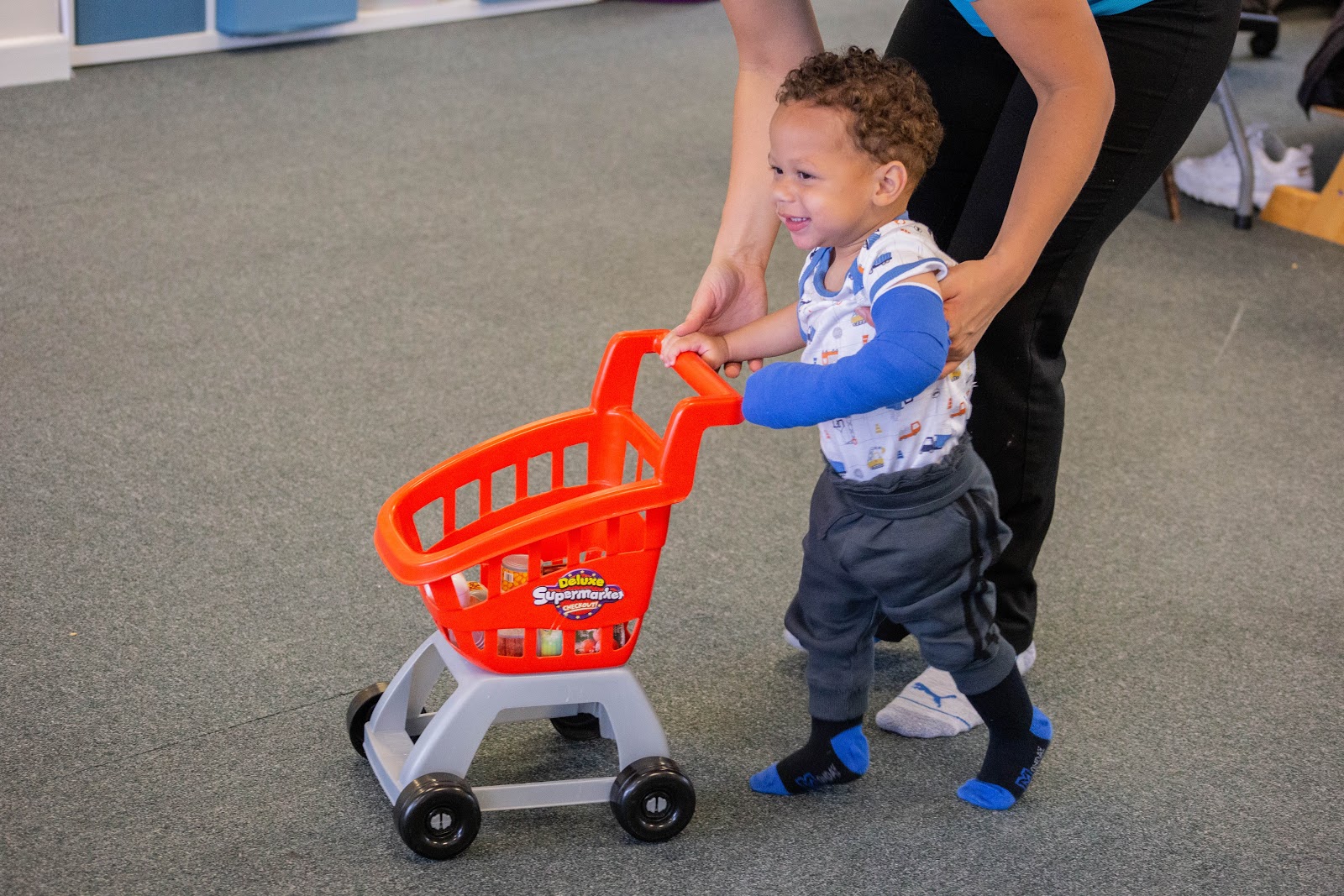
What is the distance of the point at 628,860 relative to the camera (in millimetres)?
1312

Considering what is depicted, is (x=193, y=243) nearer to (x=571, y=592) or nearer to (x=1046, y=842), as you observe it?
(x=571, y=592)

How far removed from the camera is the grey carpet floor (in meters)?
1.35

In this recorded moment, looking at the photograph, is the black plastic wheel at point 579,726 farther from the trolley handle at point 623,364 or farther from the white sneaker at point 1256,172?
the white sneaker at point 1256,172

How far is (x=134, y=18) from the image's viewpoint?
3.61 m

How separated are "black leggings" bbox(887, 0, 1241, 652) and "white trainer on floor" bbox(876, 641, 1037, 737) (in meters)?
0.10

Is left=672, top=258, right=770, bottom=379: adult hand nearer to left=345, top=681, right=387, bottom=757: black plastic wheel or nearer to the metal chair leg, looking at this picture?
left=345, top=681, right=387, bottom=757: black plastic wheel

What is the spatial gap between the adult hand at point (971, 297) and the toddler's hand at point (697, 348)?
23cm

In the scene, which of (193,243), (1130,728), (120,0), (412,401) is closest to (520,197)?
(193,243)

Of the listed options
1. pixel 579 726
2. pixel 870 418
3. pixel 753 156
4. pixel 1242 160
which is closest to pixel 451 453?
pixel 579 726

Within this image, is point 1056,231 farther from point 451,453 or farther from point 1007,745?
point 451,453

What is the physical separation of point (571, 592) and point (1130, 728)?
28.9 inches

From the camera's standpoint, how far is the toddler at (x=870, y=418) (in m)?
1.15

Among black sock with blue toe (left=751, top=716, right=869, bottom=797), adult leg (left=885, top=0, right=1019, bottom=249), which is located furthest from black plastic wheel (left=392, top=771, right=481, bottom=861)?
adult leg (left=885, top=0, right=1019, bottom=249)

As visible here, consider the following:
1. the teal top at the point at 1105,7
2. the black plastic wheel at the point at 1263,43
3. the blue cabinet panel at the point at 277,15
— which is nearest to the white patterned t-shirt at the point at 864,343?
the teal top at the point at 1105,7
